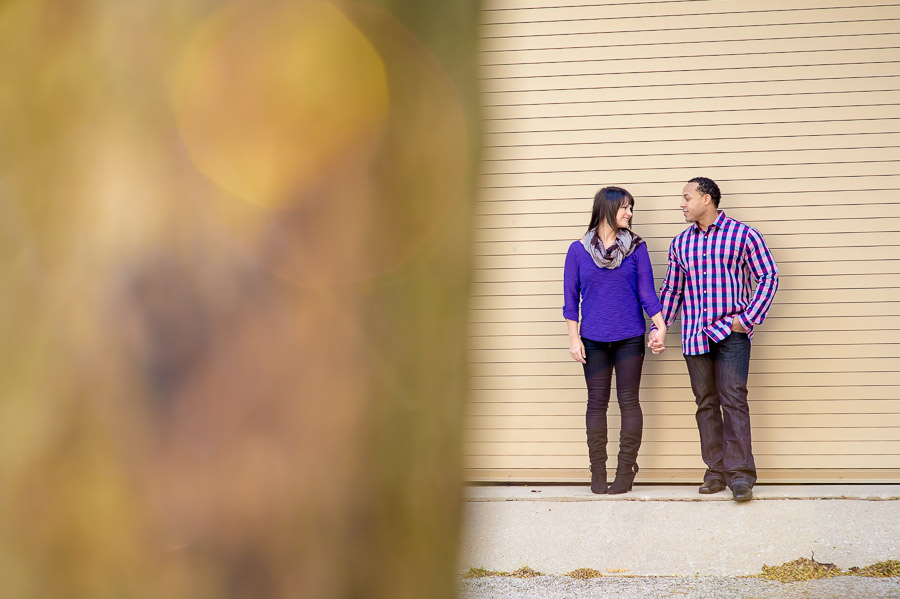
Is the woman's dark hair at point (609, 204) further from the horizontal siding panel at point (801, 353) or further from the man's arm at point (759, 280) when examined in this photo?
the horizontal siding panel at point (801, 353)

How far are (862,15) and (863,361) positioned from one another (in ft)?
8.24

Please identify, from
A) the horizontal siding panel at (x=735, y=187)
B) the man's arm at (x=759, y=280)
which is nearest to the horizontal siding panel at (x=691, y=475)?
the man's arm at (x=759, y=280)

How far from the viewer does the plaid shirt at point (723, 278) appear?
516 centimetres

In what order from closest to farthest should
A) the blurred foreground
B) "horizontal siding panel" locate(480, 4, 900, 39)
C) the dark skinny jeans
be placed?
the blurred foreground
the dark skinny jeans
"horizontal siding panel" locate(480, 4, 900, 39)

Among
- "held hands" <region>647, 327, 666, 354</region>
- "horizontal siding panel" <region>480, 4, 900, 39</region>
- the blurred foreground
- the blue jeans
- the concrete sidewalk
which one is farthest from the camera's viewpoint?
"horizontal siding panel" <region>480, 4, 900, 39</region>

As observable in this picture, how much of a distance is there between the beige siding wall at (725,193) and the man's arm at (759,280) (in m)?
0.84

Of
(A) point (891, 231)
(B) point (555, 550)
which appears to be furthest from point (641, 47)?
(B) point (555, 550)

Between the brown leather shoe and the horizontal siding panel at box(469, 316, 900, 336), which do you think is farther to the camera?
the horizontal siding panel at box(469, 316, 900, 336)

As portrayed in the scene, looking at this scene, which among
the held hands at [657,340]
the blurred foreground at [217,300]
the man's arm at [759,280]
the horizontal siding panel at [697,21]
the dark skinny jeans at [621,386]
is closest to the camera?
the blurred foreground at [217,300]

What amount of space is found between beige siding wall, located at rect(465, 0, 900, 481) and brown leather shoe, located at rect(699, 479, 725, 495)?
56cm

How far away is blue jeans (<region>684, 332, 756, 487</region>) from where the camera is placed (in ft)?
17.2

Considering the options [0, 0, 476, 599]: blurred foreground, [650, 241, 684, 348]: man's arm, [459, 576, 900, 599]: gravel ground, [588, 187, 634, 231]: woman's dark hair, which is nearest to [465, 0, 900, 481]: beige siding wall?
[650, 241, 684, 348]: man's arm

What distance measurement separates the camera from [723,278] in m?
5.19

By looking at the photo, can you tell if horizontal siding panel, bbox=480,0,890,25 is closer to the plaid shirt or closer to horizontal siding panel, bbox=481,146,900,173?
horizontal siding panel, bbox=481,146,900,173
